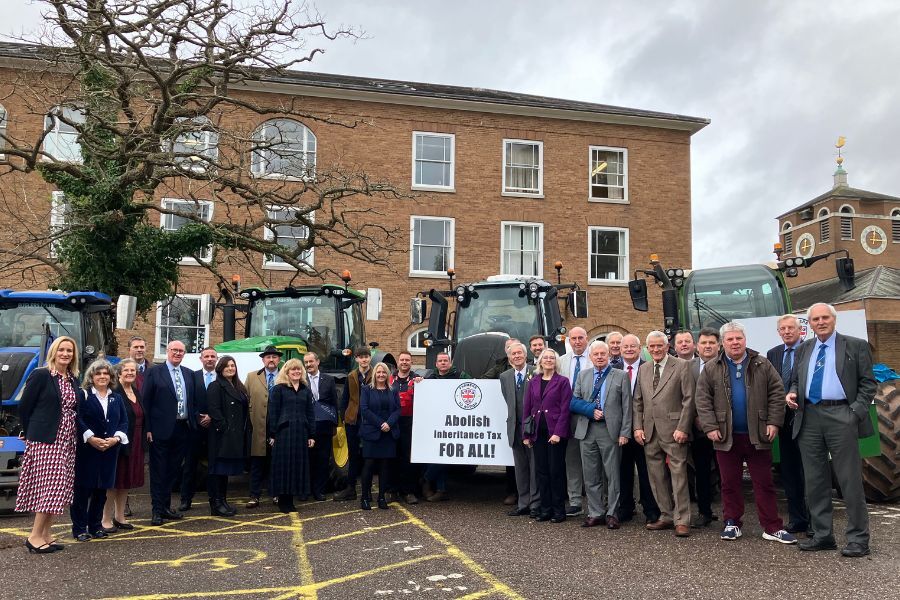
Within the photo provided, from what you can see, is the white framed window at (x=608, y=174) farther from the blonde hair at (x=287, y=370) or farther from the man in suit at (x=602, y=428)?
the man in suit at (x=602, y=428)

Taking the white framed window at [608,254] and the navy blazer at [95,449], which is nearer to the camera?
the navy blazer at [95,449]

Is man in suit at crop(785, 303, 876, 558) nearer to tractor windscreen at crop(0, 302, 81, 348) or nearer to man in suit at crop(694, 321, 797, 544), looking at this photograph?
man in suit at crop(694, 321, 797, 544)

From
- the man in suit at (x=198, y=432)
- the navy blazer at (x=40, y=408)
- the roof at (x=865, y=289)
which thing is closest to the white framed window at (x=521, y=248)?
the man in suit at (x=198, y=432)

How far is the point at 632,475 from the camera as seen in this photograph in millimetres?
8453

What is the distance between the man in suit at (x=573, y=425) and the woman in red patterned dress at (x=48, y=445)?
4919 mm

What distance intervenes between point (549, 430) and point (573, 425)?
257 millimetres

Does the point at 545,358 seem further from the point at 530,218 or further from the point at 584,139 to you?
the point at 584,139

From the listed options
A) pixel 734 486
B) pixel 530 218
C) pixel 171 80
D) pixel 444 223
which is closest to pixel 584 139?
pixel 530 218

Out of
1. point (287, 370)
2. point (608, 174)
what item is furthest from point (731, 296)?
point (608, 174)

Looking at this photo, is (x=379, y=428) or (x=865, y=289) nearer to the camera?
(x=379, y=428)

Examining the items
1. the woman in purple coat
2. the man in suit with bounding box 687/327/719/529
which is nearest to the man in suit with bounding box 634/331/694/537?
the man in suit with bounding box 687/327/719/529

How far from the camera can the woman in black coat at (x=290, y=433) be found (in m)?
9.03

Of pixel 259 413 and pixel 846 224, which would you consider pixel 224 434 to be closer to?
pixel 259 413

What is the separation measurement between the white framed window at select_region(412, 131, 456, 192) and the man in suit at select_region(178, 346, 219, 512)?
16.5 m
